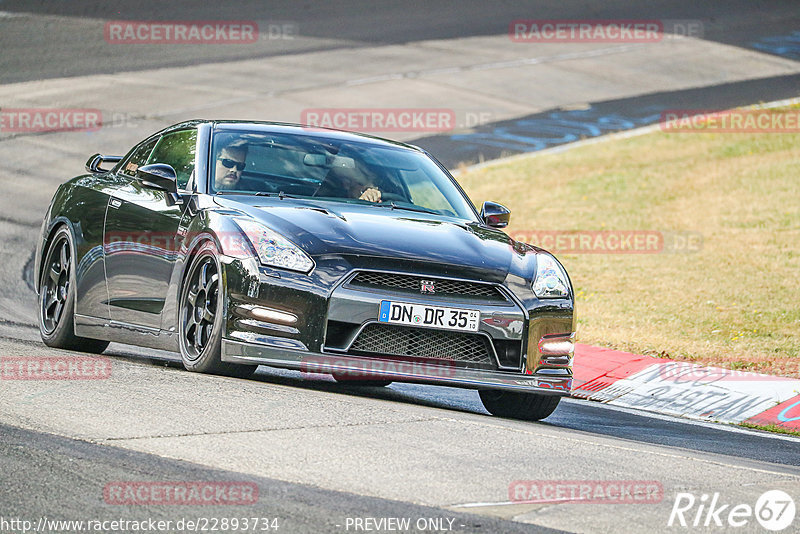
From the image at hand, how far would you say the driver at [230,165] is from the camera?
Answer: 7727mm

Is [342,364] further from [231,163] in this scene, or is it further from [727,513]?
[727,513]

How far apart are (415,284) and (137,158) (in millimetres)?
3152

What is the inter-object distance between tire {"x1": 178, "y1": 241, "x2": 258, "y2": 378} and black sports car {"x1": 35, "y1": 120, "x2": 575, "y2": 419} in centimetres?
1

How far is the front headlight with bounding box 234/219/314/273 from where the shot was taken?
22.1ft

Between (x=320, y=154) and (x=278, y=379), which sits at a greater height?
(x=320, y=154)

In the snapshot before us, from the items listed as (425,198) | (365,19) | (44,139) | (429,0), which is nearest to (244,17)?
(365,19)

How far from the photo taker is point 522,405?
7.73 meters

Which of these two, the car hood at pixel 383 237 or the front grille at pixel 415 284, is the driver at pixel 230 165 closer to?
the car hood at pixel 383 237

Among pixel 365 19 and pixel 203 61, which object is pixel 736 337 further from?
pixel 365 19

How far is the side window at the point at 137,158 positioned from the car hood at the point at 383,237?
5.63ft

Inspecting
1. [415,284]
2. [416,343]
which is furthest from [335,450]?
[415,284]

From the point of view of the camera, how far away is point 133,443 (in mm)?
5312

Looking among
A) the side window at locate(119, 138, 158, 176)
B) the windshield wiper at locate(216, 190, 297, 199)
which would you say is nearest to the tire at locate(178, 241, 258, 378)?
the windshield wiper at locate(216, 190, 297, 199)

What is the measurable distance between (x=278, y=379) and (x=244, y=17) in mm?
25672
